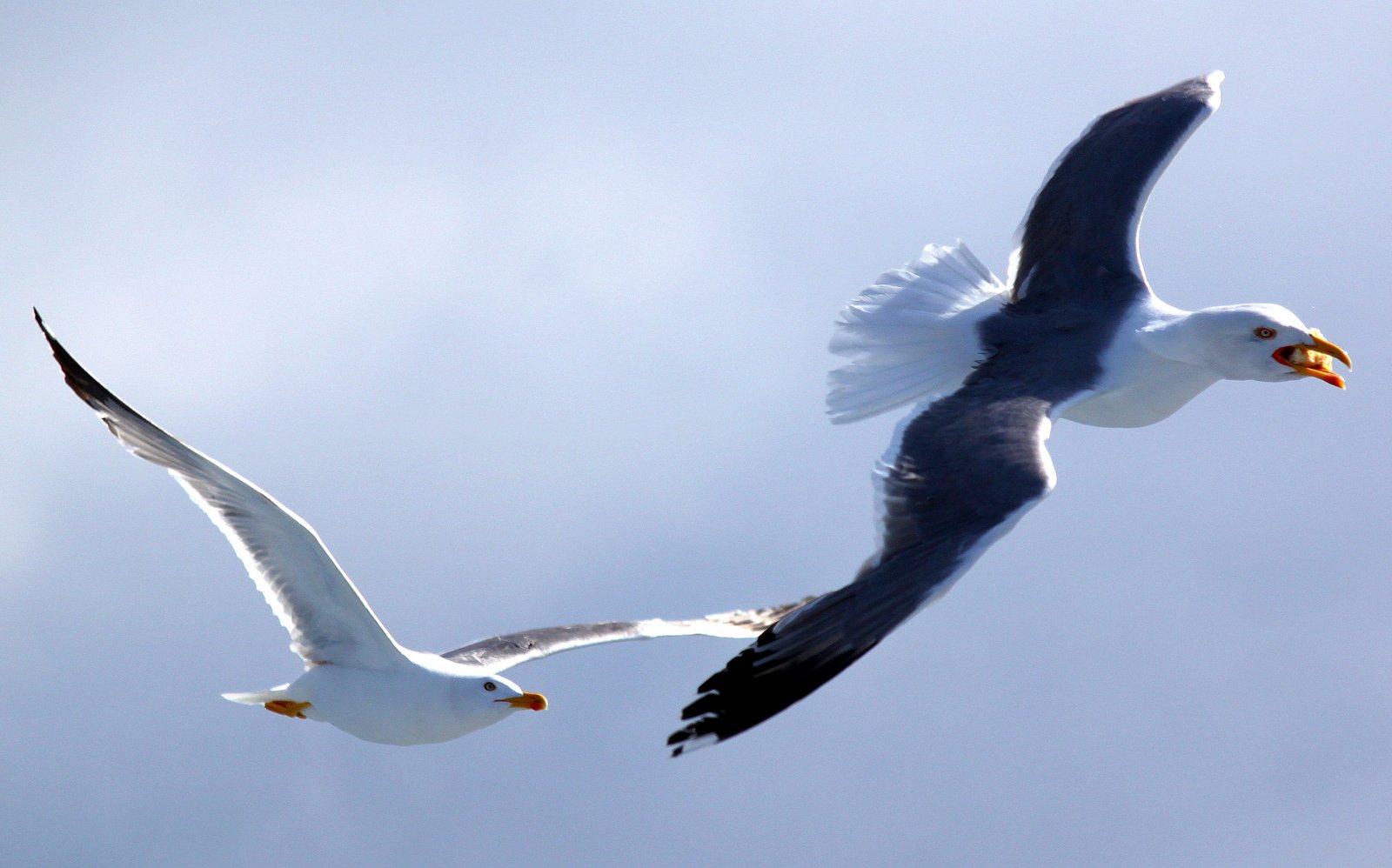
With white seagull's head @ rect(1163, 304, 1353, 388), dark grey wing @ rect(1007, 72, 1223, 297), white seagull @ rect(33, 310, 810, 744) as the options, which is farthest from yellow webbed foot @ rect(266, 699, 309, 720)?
white seagull's head @ rect(1163, 304, 1353, 388)

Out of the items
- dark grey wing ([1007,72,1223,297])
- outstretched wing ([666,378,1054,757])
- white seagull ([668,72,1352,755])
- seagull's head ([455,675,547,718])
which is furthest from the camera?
dark grey wing ([1007,72,1223,297])

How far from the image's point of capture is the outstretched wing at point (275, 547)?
752cm

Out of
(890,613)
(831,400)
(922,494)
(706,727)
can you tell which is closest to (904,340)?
(831,400)

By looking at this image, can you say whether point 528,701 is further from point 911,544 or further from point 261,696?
point 911,544

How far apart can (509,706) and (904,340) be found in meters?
2.41

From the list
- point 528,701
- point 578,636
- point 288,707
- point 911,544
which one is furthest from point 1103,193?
point 288,707

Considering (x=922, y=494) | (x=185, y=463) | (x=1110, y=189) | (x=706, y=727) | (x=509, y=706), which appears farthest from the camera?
(x=1110, y=189)

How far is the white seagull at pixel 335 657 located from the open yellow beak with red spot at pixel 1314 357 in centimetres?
359

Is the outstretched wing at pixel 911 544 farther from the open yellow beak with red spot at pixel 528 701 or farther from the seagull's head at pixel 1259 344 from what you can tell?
the open yellow beak with red spot at pixel 528 701

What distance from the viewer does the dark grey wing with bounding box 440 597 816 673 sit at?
8664 millimetres

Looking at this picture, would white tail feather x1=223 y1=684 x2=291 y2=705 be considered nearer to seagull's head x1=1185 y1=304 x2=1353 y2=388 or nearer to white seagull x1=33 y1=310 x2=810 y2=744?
white seagull x1=33 y1=310 x2=810 y2=744

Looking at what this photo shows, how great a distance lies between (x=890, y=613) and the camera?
6.14 metres

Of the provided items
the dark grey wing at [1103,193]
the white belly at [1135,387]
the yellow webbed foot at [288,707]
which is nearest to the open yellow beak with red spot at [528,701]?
the yellow webbed foot at [288,707]

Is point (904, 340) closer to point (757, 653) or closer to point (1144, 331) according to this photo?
point (1144, 331)
